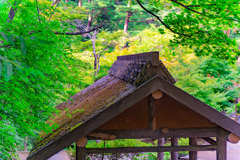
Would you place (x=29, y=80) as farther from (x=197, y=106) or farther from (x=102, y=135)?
(x=197, y=106)

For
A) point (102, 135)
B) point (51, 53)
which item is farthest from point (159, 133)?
point (51, 53)

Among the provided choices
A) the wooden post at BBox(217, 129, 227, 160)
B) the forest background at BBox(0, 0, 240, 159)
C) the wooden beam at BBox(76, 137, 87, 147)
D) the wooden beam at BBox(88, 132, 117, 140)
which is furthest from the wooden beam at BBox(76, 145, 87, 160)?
the wooden post at BBox(217, 129, 227, 160)

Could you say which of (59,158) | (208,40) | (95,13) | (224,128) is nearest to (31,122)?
(224,128)

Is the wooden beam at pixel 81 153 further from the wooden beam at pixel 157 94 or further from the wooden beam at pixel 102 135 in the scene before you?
the wooden beam at pixel 157 94

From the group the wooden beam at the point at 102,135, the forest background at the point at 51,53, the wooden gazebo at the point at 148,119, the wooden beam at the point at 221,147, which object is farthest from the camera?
the wooden beam at the point at 221,147

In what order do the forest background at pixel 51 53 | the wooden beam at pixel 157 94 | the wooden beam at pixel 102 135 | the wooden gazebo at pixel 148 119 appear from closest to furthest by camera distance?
1. the forest background at pixel 51 53
2. the wooden gazebo at pixel 148 119
3. the wooden beam at pixel 157 94
4. the wooden beam at pixel 102 135

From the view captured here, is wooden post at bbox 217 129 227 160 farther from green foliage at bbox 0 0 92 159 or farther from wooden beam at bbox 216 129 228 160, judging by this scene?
green foliage at bbox 0 0 92 159

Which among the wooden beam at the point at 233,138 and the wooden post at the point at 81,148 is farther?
the wooden beam at the point at 233,138

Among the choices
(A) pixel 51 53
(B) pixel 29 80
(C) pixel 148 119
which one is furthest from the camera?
(C) pixel 148 119

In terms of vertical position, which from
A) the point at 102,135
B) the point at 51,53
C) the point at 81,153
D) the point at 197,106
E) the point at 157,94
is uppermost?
the point at 51,53

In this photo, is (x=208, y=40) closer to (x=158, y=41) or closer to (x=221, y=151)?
(x=221, y=151)

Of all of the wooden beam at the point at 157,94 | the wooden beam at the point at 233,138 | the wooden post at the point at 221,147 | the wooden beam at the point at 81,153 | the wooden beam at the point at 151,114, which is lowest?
the wooden beam at the point at 81,153

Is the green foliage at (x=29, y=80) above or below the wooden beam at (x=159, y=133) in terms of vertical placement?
above

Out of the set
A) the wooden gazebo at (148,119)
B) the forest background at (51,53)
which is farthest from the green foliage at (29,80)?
the wooden gazebo at (148,119)
